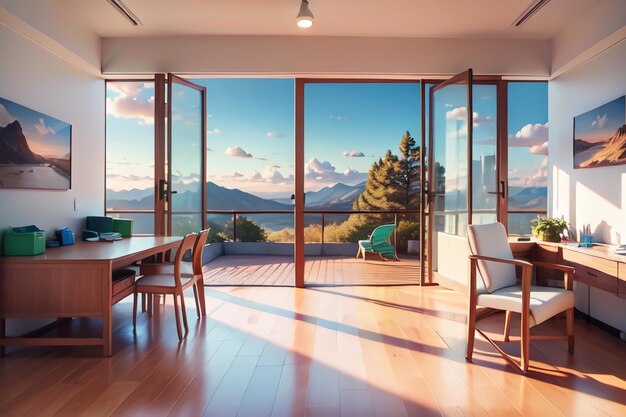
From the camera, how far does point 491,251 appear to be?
2.91 m

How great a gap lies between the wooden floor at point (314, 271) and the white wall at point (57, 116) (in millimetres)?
1817

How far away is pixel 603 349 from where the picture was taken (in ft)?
9.25

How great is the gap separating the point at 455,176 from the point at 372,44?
172cm

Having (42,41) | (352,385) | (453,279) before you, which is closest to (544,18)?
(453,279)

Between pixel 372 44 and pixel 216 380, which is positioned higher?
pixel 372 44

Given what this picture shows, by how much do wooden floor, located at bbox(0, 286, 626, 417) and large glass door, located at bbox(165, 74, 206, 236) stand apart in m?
1.28

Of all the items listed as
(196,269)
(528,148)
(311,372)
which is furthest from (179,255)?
(528,148)

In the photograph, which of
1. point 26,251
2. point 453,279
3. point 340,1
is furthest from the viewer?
point 453,279

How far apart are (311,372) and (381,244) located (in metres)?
4.67

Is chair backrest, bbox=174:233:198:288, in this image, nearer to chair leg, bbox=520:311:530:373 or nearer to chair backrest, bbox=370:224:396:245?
chair leg, bbox=520:311:530:373

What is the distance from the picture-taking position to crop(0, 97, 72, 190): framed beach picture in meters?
2.85

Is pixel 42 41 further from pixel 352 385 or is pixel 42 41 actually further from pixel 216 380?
pixel 352 385

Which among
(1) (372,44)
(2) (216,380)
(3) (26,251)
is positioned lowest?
(2) (216,380)

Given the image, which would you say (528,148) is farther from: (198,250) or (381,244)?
(198,250)
